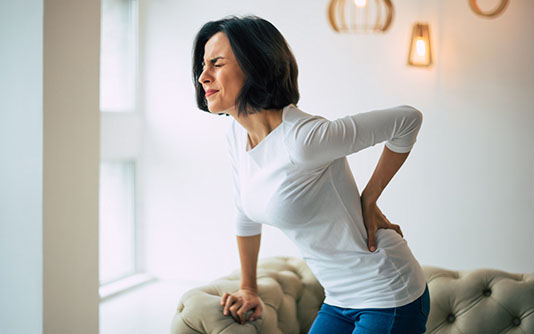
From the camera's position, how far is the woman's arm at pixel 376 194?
1425 millimetres

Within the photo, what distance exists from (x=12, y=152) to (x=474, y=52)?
3.15 m

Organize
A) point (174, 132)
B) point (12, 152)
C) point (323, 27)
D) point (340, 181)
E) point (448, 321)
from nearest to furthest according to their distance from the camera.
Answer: point (340, 181) < point (12, 152) < point (448, 321) < point (323, 27) < point (174, 132)

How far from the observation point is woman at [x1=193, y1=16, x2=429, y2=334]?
135 centimetres

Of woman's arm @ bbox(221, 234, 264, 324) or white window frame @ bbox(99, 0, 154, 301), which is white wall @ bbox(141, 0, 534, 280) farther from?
woman's arm @ bbox(221, 234, 264, 324)

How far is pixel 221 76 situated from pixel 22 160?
0.80 meters

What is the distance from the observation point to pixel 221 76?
4.75ft

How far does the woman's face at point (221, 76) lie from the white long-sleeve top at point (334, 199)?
145mm

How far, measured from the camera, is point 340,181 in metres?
1.42

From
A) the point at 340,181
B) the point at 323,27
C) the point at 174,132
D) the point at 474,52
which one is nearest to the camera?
the point at 340,181

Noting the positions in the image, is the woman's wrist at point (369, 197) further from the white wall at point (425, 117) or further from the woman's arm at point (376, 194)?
the white wall at point (425, 117)

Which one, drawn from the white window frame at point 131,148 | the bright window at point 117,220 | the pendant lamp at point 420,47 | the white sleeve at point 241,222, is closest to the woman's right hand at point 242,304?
the white sleeve at point 241,222

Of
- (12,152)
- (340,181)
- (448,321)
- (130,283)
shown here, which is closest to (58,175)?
(12,152)

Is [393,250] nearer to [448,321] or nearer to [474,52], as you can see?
[448,321]

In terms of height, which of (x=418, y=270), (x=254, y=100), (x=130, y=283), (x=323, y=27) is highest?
(x=323, y=27)
